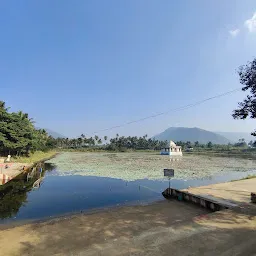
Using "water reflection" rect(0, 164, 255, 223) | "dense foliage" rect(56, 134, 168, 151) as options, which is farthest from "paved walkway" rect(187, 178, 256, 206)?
"dense foliage" rect(56, 134, 168, 151)

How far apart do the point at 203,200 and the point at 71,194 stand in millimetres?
10019

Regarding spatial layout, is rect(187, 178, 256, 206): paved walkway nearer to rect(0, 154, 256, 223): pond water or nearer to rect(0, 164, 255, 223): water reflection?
rect(0, 154, 256, 223): pond water

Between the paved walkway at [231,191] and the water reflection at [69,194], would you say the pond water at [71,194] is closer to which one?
the water reflection at [69,194]

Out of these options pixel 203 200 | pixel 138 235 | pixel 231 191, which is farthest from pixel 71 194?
pixel 231 191

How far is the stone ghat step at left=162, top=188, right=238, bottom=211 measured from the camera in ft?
41.9

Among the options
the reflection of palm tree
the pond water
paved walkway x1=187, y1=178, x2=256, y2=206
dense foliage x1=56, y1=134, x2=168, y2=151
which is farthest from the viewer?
dense foliage x1=56, y1=134, x2=168, y2=151

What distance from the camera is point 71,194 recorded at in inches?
717

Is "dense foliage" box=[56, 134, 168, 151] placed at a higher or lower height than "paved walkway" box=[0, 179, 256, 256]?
higher

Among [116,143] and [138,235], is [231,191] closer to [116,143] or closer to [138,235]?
[138,235]

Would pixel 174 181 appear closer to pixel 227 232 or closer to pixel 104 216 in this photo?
pixel 104 216

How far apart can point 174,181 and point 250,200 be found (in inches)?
418

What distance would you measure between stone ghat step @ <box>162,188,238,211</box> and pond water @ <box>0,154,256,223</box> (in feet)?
4.08

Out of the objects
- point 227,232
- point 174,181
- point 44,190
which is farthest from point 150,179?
point 227,232

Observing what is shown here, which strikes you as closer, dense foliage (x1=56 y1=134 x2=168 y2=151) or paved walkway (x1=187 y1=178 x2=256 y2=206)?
paved walkway (x1=187 y1=178 x2=256 y2=206)
